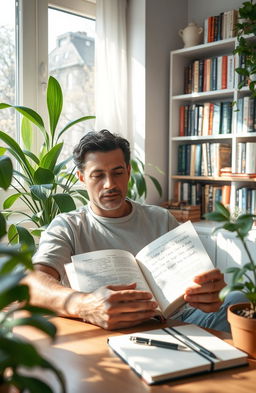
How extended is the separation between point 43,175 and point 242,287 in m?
1.36

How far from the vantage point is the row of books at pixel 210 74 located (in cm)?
312

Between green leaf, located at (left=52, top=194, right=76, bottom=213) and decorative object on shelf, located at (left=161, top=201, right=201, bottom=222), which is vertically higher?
green leaf, located at (left=52, top=194, right=76, bottom=213)

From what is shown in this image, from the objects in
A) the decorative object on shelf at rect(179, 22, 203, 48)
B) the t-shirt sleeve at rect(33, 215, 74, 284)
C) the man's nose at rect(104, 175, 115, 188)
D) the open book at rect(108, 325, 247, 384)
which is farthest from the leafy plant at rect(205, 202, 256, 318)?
the decorative object on shelf at rect(179, 22, 203, 48)

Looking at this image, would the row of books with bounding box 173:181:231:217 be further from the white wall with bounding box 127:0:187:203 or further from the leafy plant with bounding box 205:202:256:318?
the leafy plant with bounding box 205:202:256:318

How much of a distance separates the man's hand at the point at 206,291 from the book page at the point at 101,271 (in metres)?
0.12

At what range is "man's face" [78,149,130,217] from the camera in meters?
1.67

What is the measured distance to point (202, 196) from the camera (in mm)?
3395

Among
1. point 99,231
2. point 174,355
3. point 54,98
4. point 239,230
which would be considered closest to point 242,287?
point 239,230

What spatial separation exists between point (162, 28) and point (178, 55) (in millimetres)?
236

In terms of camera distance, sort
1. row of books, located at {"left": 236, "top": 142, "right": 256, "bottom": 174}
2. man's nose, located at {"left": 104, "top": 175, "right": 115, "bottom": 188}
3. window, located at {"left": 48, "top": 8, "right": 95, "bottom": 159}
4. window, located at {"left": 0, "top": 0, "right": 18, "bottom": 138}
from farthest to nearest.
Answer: window, located at {"left": 48, "top": 8, "right": 95, "bottom": 159} < row of books, located at {"left": 236, "top": 142, "right": 256, "bottom": 174} < window, located at {"left": 0, "top": 0, "right": 18, "bottom": 138} < man's nose, located at {"left": 104, "top": 175, "right": 115, "bottom": 188}

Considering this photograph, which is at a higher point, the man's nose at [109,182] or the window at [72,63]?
the window at [72,63]

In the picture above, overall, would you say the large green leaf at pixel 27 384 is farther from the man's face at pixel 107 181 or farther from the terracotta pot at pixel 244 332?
the man's face at pixel 107 181

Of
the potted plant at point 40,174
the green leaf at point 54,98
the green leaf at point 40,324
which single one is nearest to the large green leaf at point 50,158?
the potted plant at point 40,174

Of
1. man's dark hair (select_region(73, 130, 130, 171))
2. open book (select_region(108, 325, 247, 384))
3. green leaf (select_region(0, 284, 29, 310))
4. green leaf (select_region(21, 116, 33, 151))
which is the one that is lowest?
open book (select_region(108, 325, 247, 384))
